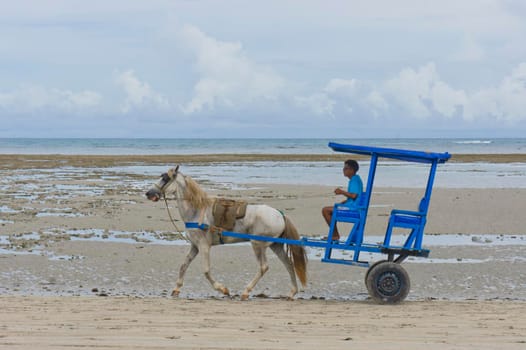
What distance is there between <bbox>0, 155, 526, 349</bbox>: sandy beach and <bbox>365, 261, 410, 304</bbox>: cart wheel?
248 millimetres

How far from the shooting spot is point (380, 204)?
2514 cm

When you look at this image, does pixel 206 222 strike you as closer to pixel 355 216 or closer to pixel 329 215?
pixel 329 215

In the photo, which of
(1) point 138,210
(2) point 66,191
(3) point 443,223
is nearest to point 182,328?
(3) point 443,223

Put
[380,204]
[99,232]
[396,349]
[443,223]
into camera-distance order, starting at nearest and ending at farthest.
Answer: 1. [396,349]
2. [99,232]
3. [443,223]
4. [380,204]

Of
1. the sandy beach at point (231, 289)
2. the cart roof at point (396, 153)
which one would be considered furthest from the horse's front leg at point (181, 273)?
the cart roof at point (396, 153)

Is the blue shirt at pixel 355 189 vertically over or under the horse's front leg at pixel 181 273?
over

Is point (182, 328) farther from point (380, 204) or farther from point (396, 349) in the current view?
point (380, 204)

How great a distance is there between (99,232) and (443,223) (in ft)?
30.1

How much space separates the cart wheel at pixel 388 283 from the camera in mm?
10612

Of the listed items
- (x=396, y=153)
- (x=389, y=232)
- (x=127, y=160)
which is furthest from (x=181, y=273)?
(x=127, y=160)

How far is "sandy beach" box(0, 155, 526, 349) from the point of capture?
25.1ft

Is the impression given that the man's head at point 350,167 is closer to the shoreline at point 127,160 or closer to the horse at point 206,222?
the horse at point 206,222

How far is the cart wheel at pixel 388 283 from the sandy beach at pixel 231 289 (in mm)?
248

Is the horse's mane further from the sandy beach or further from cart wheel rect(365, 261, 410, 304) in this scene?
cart wheel rect(365, 261, 410, 304)
